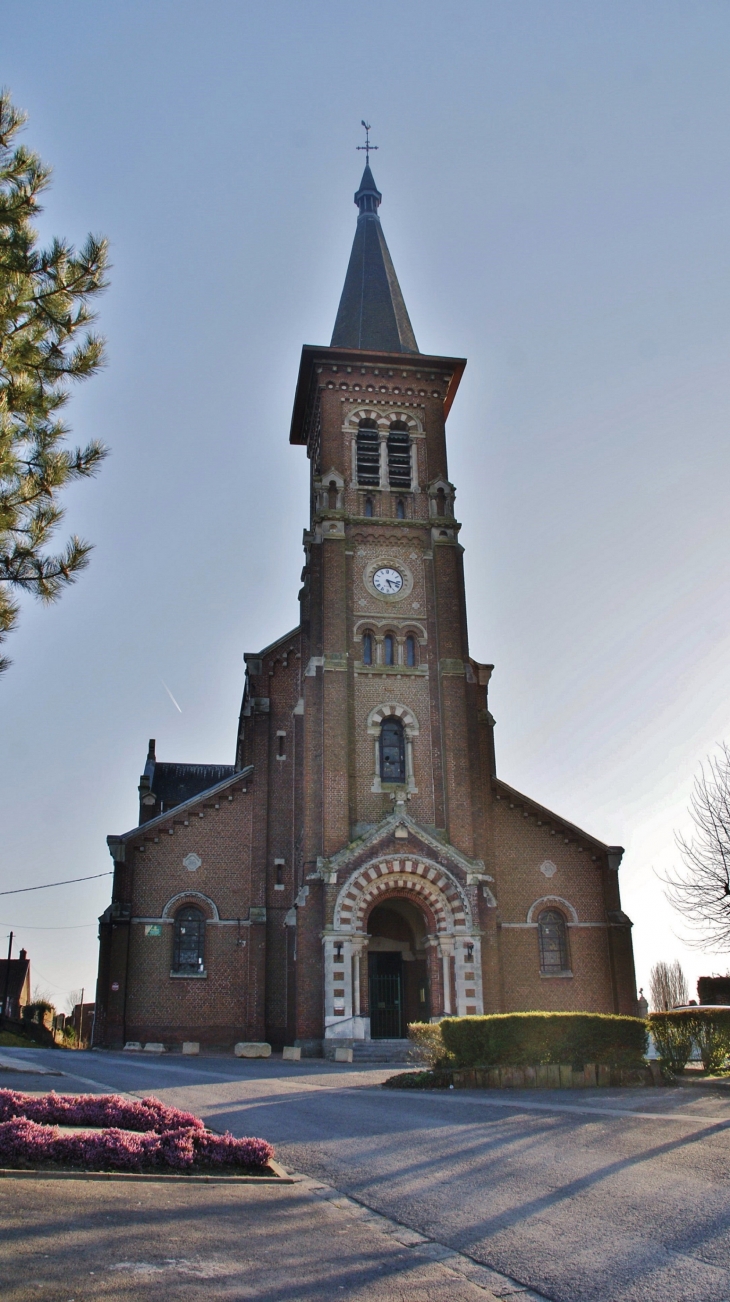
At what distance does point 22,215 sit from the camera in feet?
36.3

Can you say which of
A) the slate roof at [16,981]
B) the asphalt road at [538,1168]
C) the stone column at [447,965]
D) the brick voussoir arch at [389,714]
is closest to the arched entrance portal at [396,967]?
the stone column at [447,965]

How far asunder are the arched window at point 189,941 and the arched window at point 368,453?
16139mm

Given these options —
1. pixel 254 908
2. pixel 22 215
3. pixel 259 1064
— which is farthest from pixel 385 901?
pixel 22 215

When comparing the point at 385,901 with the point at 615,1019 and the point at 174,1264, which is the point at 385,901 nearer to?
the point at 615,1019

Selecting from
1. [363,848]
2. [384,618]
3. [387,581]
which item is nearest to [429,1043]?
[363,848]

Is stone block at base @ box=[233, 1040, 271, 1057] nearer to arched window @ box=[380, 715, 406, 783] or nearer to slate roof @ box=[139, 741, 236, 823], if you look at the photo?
arched window @ box=[380, 715, 406, 783]

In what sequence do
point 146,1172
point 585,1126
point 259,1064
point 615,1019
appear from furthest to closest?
point 259,1064 < point 615,1019 < point 585,1126 < point 146,1172

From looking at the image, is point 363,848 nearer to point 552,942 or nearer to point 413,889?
point 413,889

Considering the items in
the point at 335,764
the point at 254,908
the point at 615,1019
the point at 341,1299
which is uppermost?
the point at 335,764

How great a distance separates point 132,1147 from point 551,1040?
10927 mm

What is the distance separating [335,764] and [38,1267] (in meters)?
26.5

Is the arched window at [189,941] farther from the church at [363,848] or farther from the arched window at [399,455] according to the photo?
the arched window at [399,455]

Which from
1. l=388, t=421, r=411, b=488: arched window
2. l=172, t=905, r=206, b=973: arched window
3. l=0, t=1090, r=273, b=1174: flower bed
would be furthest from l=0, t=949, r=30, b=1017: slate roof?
l=0, t=1090, r=273, b=1174: flower bed

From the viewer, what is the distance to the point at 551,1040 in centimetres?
1908
